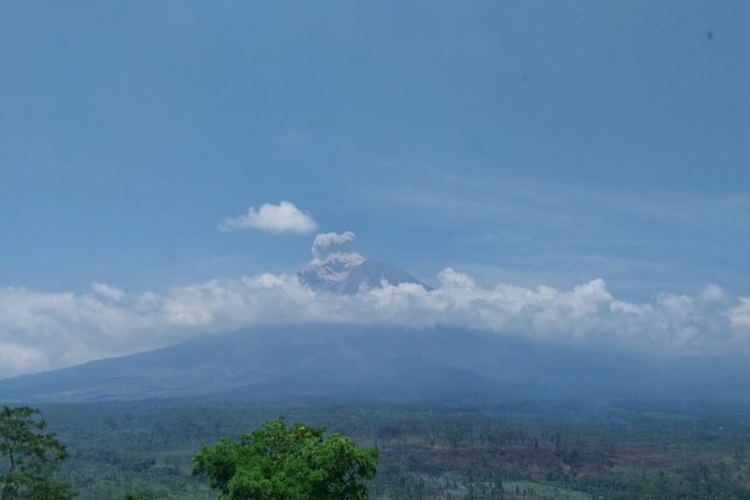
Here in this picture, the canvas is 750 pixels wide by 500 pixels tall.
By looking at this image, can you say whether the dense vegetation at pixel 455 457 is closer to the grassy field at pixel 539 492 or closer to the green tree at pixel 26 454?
the grassy field at pixel 539 492

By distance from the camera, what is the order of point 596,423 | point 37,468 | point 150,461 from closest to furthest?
point 37,468
point 150,461
point 596,423

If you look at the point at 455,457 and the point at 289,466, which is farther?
the point at 455,457

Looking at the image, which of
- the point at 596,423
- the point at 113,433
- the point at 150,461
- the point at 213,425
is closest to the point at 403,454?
the point at 150,461

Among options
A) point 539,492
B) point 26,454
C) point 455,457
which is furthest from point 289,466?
point 455,457

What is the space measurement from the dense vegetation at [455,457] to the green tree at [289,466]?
26261 mm

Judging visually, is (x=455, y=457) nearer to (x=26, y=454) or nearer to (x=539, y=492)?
(x=539, y=492)

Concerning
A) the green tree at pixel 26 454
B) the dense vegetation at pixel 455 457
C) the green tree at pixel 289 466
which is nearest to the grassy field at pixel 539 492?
the dense vegetation at pixel 455 457

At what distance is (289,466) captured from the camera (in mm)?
13508

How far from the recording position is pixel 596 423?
144m

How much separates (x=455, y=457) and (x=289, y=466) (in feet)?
224

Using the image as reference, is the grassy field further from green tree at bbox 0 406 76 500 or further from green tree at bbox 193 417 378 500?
green tree at bbox 193 417 378 500

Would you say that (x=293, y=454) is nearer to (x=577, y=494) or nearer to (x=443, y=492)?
(x=443, y=492)

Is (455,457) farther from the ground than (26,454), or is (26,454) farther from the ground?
(26,454)

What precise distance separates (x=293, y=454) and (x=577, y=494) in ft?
175
